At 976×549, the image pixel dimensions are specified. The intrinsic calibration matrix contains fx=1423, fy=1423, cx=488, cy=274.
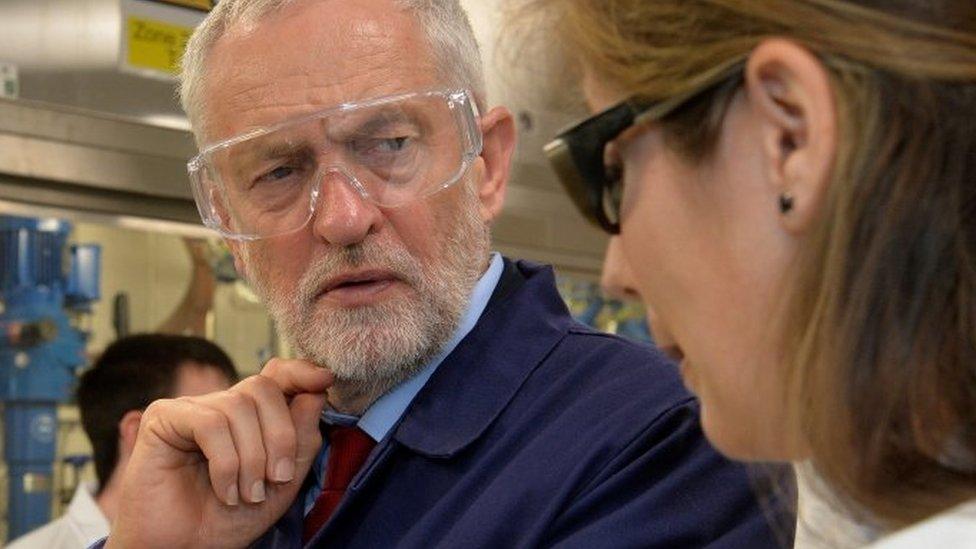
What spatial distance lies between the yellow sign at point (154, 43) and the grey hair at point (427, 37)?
63.5 inches

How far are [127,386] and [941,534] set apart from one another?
3271 mm

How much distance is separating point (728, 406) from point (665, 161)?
0.17m

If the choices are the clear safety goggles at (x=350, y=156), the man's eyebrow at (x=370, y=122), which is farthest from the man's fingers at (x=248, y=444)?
the man's eyebrow at (x=370, y=122)

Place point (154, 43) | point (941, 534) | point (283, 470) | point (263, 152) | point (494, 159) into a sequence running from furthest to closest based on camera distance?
point (154, 43), point (494, 159), point (263, 152), point (283, 470), point (941, 534)

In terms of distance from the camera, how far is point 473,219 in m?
1.86

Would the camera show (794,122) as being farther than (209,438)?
No

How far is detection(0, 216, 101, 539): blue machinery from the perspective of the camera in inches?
142

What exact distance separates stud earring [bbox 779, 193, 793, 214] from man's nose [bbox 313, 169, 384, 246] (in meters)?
0.91

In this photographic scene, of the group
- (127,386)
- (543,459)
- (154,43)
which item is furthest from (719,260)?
(127,386)

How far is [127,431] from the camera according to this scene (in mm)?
3729

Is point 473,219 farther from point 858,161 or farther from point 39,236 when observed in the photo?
point 39,236

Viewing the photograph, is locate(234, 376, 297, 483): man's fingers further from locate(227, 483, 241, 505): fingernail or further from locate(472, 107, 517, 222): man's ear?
locate(472, 107, 517, 222): man's ear

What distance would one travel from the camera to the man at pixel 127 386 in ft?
12.2

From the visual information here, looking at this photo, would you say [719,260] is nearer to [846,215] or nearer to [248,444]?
[846,215]
